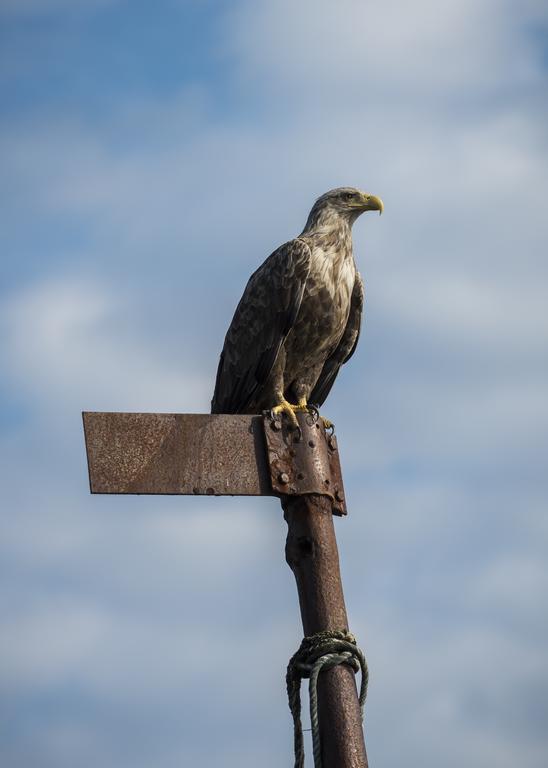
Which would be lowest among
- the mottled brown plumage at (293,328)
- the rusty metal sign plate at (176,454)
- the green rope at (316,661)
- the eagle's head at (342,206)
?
the green rope at (316,661)

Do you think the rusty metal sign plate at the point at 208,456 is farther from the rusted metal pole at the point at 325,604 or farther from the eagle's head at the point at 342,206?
the eagle's head at the point at 342,206

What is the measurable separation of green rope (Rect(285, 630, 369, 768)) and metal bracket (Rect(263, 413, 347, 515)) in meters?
0.55

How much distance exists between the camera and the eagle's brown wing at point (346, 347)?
7.67 metres

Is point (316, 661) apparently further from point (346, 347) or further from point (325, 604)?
point (346, 347)

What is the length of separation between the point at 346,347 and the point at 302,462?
343 centimetres

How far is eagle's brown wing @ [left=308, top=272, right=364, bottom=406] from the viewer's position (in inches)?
302

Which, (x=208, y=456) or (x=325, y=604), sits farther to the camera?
(x=208, y=456)

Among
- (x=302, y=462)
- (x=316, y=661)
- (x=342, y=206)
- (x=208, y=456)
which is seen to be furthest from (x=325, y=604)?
(x=342, y=206)

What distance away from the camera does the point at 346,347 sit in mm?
7684

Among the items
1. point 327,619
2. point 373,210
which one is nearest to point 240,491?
point 327,619

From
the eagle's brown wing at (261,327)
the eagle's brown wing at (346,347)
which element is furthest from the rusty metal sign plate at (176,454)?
the eagle's brown wing at (346,347)

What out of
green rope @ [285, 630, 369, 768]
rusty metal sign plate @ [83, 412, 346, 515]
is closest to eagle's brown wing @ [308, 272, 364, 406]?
rusty metal sign plate @ [83, 412, 346, 515]

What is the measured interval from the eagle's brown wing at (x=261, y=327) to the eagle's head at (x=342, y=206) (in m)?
0.49

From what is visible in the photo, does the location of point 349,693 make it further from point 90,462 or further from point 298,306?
point 298,306
